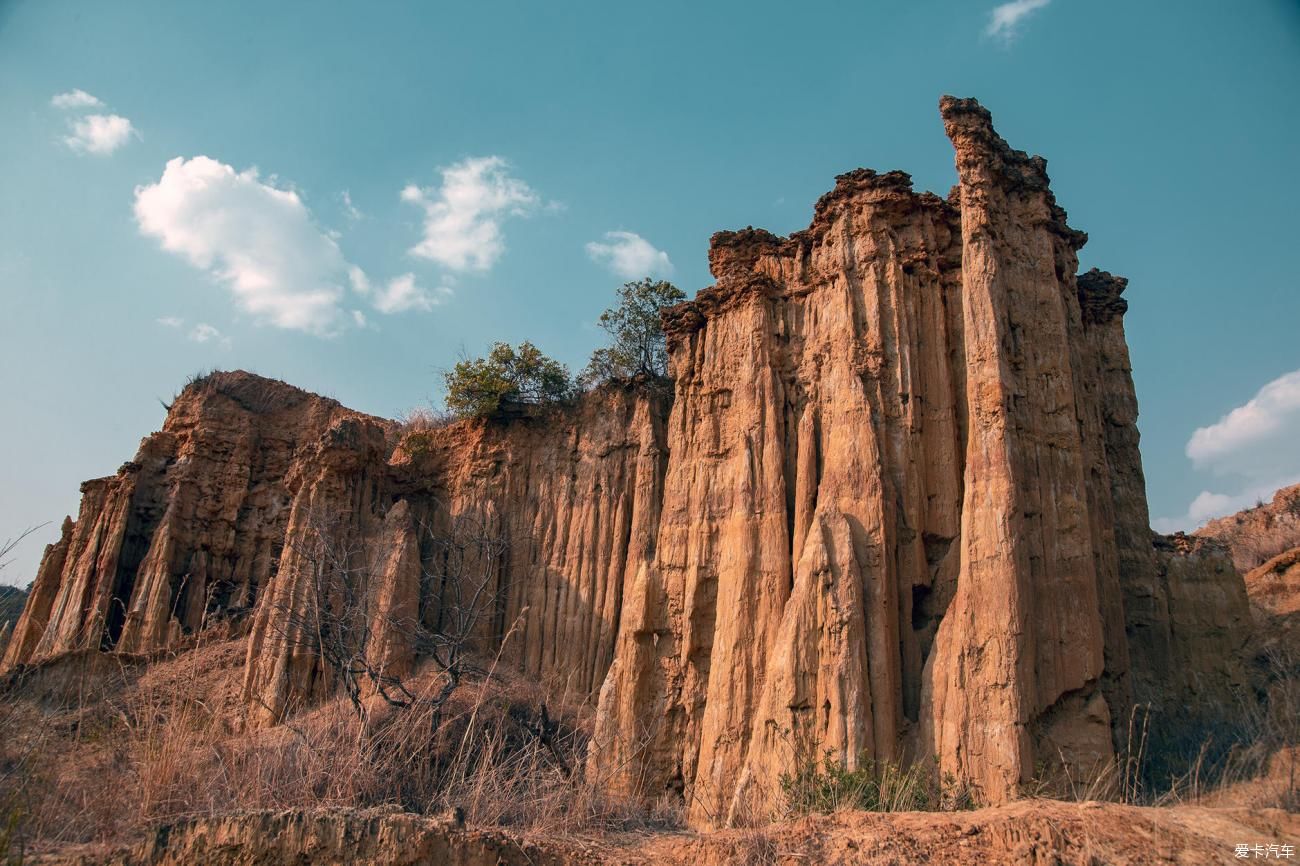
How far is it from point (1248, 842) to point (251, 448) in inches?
1134

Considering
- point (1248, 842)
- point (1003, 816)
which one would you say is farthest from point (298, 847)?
point (1248, 842)

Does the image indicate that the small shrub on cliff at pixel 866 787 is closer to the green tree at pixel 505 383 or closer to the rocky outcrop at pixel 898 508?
the rocky outcrop at pixel 898 508

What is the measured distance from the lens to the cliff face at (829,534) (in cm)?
1560

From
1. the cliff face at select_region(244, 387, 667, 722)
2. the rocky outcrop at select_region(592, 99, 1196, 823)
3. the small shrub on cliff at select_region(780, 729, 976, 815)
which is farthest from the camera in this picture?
the cliff face at select_region(244, 387, 667, 722)

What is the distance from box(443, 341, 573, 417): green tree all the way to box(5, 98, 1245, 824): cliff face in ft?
2.49

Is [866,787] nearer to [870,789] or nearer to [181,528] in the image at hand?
[870,789]

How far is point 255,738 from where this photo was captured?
1181 centimetres

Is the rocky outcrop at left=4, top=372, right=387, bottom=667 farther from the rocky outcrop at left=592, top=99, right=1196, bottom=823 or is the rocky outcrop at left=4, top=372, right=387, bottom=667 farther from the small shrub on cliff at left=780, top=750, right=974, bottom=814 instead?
the small shrub on cliff at left=780, top=750, right=974, bottom=814

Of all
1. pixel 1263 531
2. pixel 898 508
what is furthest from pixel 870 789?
pixel 1263 531

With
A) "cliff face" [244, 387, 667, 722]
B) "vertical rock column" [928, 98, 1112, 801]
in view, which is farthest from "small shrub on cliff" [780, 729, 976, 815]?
"cliff face" [244, 387, 667, 722]

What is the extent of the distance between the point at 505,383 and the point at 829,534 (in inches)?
512

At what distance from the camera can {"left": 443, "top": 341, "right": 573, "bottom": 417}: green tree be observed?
28.1m

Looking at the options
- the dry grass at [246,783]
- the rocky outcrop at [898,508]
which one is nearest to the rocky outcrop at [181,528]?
the rocky outcrop at [898,508]

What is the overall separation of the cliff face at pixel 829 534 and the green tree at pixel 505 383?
0.76 meters
